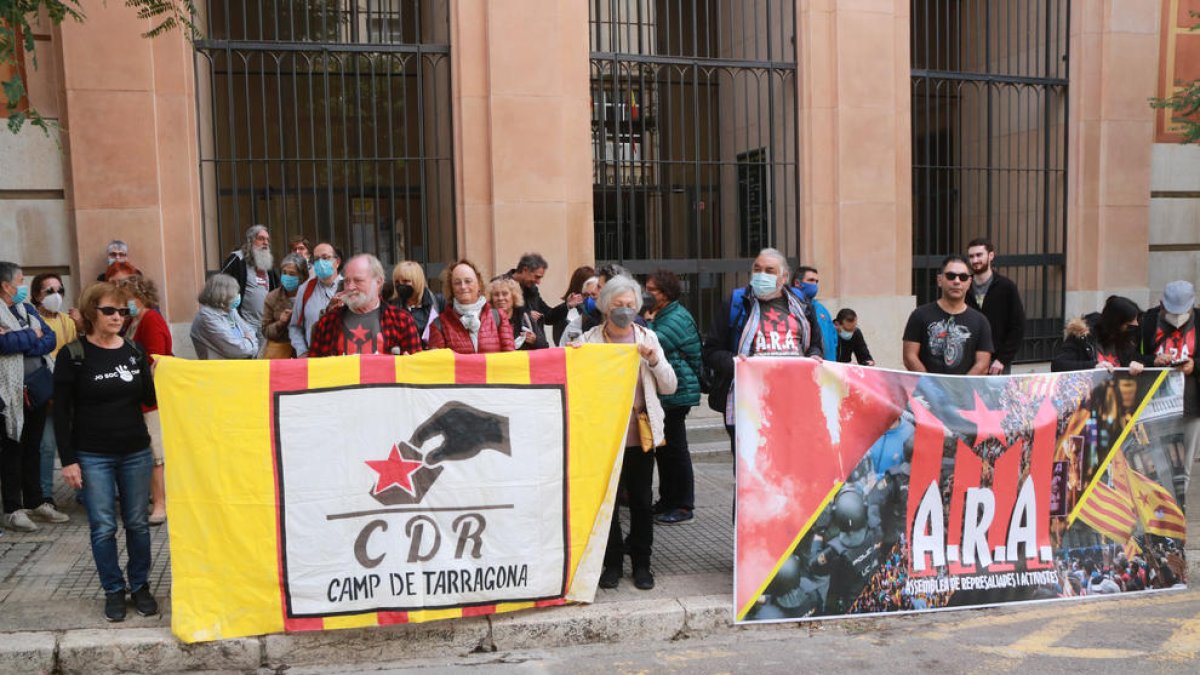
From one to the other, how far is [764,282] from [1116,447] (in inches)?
90.9

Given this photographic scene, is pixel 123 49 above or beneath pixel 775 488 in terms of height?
above

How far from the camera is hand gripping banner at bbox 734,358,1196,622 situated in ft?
18.1

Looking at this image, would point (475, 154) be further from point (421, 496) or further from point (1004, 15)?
point (1004, 15)

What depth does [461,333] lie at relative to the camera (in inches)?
256

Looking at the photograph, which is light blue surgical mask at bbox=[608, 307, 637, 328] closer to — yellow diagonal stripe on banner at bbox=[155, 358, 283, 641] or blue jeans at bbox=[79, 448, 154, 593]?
yellow diagonal stripe on banner at bbox=[155, 358, 283, 641]

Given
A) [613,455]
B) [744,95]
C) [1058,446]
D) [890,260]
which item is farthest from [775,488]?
[744,95]

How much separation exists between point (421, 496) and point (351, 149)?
446 inches

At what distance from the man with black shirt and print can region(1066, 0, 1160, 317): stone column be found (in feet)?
24.5

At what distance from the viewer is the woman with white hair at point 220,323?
743 cm

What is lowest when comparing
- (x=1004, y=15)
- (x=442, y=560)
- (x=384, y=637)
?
(x=384, y=637)

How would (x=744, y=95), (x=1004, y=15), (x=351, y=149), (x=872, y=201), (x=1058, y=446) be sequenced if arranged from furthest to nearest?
(x=351, y=149)
(x=1004, y=15)
(x=744, y=95)
(x=872, y=201)
(x=1058, y=446)

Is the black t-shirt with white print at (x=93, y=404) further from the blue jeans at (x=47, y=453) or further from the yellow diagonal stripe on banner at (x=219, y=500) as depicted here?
the blue jeans at (x=47, y=453)

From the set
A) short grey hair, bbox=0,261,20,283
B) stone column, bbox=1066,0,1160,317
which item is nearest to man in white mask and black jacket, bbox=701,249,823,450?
short grey hair, bbox=0,261,20,283

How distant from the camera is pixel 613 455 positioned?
18.2 feet
